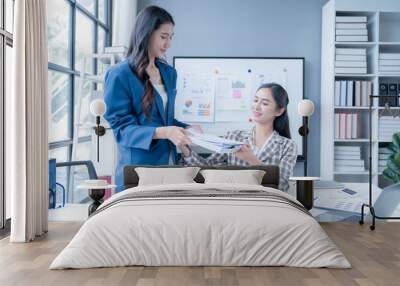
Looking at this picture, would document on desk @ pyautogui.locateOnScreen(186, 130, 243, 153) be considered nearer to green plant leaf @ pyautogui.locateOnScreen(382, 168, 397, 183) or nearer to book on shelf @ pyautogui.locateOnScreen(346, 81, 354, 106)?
book on shelf @ pyautogui.locateOnScreen(346, 81, 354, 106)

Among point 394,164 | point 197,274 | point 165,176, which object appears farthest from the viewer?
point 394,164

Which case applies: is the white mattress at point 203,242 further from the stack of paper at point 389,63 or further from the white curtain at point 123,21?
the stack of paper at point 389,63

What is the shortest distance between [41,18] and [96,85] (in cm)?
131

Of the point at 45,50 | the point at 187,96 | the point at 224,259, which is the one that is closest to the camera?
the point at 224,259

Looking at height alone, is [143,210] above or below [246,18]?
below

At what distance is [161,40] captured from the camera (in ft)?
20.0

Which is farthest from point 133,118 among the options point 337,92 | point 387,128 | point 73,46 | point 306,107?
point 387,128

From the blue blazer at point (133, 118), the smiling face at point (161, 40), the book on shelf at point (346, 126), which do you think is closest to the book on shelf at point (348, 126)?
→ the book on shelf at point (346, 126)

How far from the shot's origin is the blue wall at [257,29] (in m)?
6.38

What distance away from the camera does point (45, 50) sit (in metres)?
5.24

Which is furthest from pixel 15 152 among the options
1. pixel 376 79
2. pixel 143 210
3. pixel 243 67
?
pixel 376 79

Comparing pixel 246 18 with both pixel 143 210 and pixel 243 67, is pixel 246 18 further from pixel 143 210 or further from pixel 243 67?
pixel 143 210

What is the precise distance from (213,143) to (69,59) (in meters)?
1.66

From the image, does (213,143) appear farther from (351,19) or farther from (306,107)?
(351,19)
